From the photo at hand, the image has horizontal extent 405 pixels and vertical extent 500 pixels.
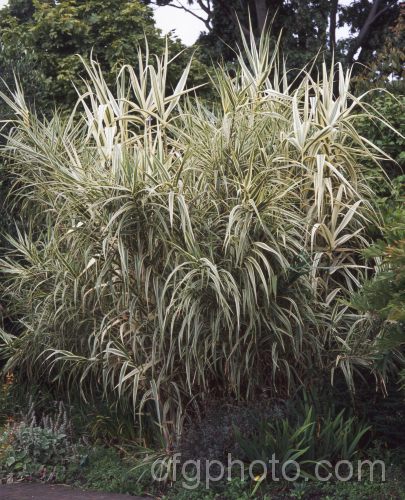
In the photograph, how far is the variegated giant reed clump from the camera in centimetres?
588

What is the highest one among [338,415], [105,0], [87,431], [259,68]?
[105,0]

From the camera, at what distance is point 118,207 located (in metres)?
5.97

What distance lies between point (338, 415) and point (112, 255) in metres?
1.96


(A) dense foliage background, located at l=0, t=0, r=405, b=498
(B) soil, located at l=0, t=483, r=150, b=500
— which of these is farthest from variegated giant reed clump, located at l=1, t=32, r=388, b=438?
(B) soil, located at l=0, t=483, r=150, b=500

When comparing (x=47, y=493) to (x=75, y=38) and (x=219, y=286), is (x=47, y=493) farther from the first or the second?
(x=75, y=38)

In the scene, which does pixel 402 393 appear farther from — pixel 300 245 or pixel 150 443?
pixel 150 443

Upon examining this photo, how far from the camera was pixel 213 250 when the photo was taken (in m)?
6.06

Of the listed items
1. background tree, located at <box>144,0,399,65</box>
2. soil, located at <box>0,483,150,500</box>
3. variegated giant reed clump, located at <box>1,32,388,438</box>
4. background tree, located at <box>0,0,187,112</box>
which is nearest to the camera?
soil, located at <box>0,483,150,500</box>

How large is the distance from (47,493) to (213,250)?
2.06 m

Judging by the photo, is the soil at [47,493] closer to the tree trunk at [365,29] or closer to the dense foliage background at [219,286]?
the dense foliage background at [219,286]

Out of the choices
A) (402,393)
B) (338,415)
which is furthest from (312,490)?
(402,393)

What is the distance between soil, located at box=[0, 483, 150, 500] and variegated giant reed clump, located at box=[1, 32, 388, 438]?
740mm

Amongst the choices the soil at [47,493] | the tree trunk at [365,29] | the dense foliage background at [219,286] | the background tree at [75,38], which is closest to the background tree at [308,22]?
the tree trunk at [365,29]

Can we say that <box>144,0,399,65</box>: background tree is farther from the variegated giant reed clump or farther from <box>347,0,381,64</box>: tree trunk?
the variegated giant reed clump
